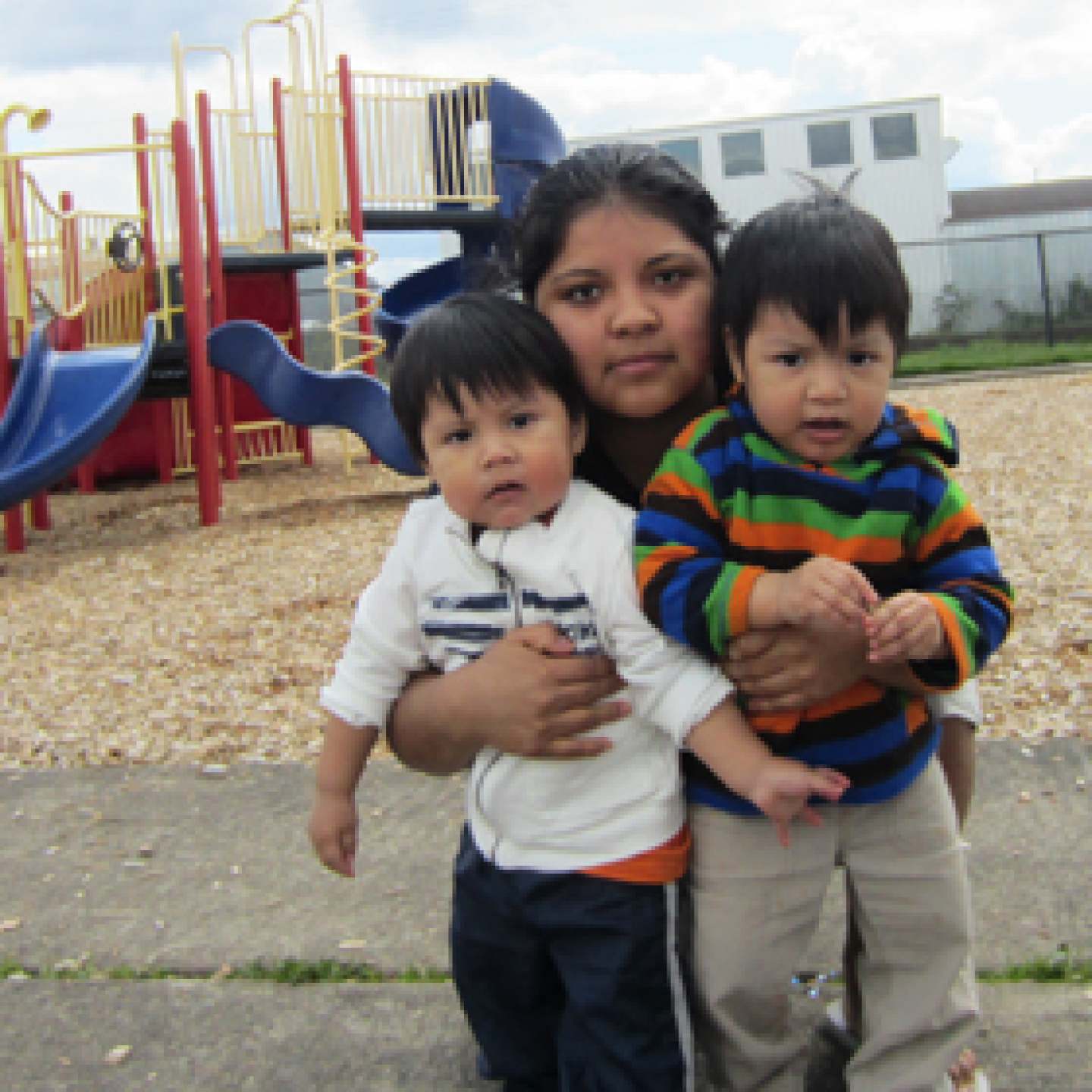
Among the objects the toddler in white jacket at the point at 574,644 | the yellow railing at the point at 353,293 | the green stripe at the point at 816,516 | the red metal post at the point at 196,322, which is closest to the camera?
the green stripe at the point at 816,516

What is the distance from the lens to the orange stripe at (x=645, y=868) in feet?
5.17

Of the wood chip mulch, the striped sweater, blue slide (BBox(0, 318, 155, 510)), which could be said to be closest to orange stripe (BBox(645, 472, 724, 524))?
the striped sweater

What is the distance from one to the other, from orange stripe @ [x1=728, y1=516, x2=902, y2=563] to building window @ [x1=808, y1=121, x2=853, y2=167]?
96.5ft

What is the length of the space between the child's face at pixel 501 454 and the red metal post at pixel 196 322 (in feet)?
20.1

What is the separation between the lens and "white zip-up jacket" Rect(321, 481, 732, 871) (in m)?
1.55

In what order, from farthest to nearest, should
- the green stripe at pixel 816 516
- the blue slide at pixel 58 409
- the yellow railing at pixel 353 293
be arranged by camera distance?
the yellow railing at pixel 353 293, the blue slide at pixel 58 409, the green stripe at pixel 816 516

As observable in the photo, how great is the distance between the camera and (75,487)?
10914 millimetres

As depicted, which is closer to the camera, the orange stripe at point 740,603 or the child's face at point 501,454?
the orange stripe at point 740,603

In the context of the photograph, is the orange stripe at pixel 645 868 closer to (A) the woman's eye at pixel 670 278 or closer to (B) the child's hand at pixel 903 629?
(B) the child's hand at pixel 903 629

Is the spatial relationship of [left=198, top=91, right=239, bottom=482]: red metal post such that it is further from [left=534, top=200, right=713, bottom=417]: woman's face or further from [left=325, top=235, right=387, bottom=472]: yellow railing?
[left=534, top=200, right=713, bottom=417]: woman's face

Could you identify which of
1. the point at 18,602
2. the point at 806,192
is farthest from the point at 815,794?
the point at 18,602

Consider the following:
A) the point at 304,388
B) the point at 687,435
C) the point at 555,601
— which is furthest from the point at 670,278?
the point at 304,388

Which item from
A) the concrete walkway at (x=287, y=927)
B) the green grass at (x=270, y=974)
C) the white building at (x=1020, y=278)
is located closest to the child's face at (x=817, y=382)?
the concrete walkway at (x=287, y=927)

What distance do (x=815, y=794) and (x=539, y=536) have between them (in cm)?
47
